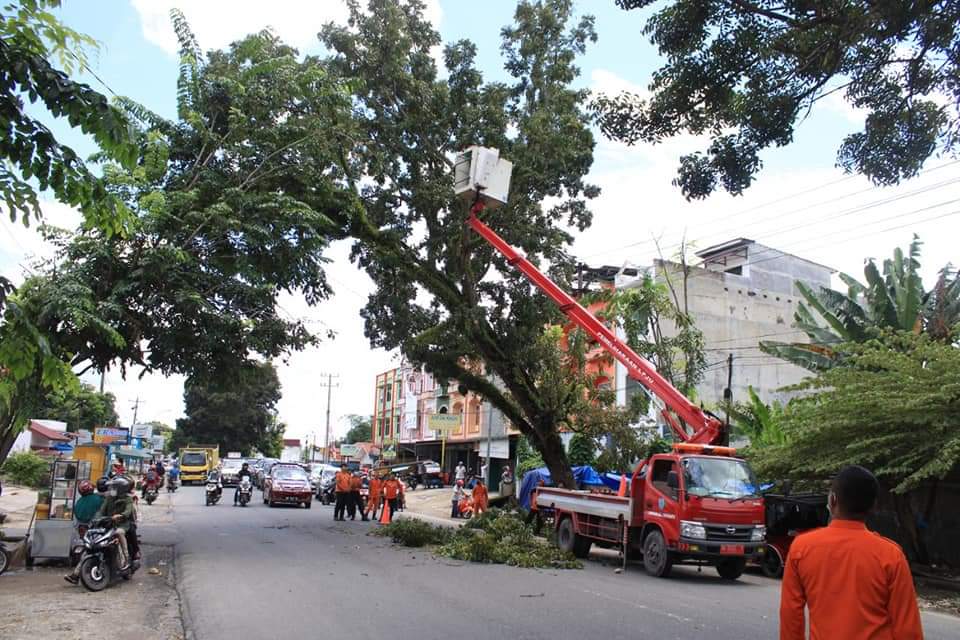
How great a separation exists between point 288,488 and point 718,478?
77.9 feet

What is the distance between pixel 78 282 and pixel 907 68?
13.6 m

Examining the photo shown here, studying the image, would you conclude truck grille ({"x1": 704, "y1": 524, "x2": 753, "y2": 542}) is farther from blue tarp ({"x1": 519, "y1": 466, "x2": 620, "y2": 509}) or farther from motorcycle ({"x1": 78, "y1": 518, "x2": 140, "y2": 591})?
motorcycle ({"x1": 78, "y1": 518, "x2": 140, "y2": 591})

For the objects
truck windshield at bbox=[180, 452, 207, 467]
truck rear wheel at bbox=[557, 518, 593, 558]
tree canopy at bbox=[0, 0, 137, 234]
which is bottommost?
truck rear wheel at bbox=[557, 518, 593, 558]

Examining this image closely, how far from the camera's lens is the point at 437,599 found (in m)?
10.8

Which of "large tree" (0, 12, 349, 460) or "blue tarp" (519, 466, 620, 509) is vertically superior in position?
"large tree" (0, 12, 349, 460)

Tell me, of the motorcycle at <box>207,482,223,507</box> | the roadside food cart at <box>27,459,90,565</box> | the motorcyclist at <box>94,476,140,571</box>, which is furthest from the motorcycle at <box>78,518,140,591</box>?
the motorcycle at <box>207,482,223,507</box>

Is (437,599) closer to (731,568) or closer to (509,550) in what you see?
(509,550)

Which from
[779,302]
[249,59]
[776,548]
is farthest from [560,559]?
[779,302]

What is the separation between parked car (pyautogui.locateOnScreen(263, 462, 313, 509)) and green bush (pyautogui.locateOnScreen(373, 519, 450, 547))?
15.7m

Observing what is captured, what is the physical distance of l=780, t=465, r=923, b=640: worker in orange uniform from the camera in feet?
11.8

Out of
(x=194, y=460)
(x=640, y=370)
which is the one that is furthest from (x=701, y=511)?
(x=194, y=460)

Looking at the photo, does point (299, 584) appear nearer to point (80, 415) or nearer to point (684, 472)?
point (684, 472)

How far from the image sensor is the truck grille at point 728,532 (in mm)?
13500

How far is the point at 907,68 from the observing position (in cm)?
780
